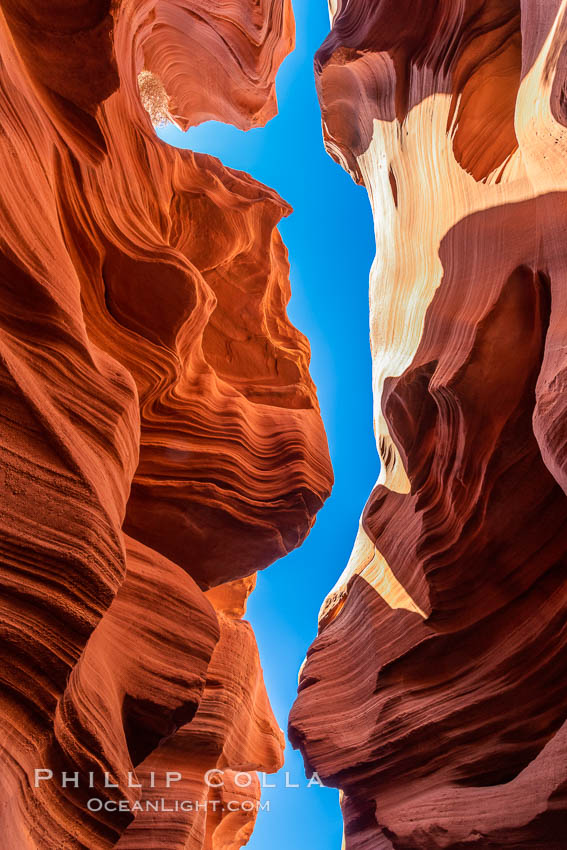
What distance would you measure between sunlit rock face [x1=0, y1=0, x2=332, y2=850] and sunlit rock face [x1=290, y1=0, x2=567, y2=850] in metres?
1.03

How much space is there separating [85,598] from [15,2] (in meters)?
3.59

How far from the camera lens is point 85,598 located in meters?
2.80

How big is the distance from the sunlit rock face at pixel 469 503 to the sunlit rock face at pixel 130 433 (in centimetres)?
103

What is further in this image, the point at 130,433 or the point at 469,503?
the point at 469,503

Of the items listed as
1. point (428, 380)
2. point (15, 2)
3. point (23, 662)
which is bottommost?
point (23, 662)

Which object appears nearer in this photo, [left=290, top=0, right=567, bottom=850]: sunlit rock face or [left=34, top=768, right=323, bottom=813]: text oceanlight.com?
[left=34, top=768, right=323, bottom=813]: text oceanlight.com

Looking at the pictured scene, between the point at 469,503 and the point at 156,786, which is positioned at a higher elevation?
the point at 469,503

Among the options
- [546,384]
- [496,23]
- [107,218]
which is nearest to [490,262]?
[546,384]

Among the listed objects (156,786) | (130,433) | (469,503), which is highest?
(469,503)

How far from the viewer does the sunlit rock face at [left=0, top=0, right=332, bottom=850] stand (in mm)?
2775

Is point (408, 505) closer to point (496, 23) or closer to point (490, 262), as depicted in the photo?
point (490, 262)

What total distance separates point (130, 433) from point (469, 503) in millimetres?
2862

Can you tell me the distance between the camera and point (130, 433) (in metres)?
3.80

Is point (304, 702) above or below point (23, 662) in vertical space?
above
